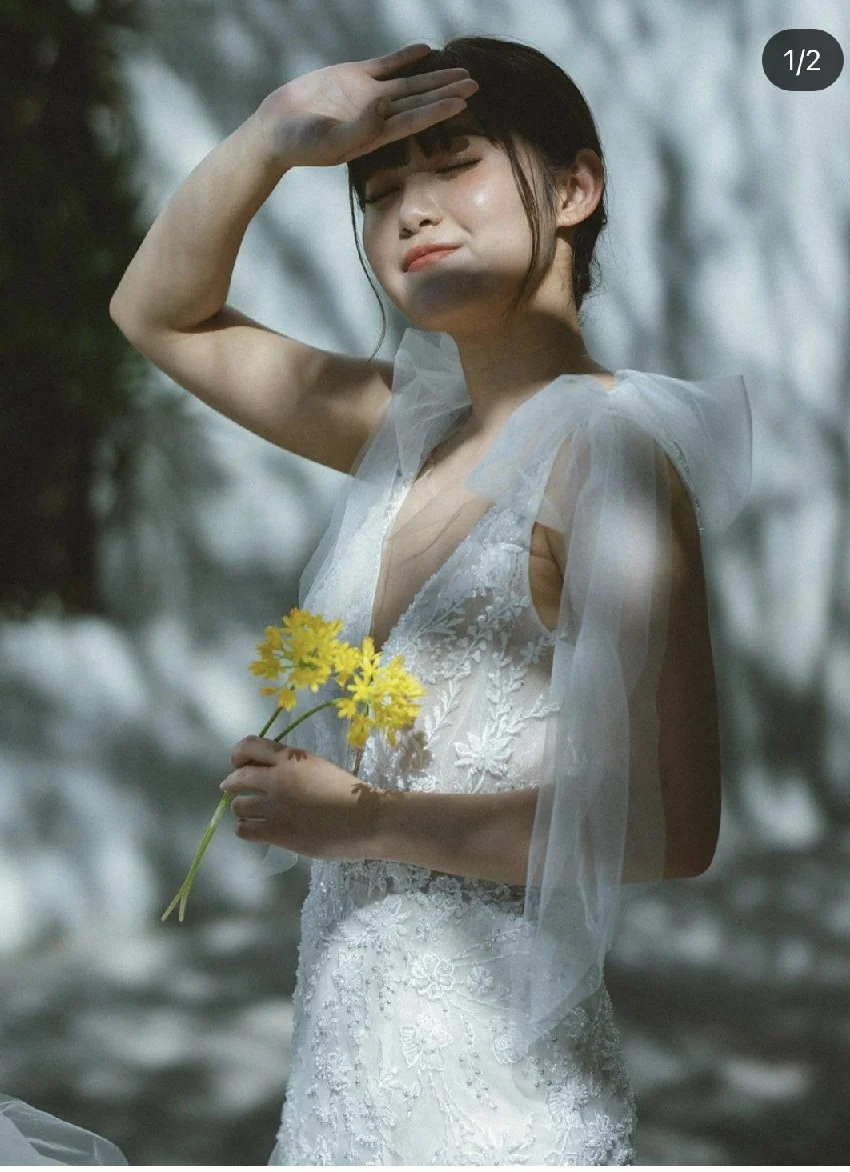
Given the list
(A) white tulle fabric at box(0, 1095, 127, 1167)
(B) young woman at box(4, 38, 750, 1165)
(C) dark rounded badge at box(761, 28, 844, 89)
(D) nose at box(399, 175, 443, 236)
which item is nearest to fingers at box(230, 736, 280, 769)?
(B) young woman at box(4, 38, 750, 1165)

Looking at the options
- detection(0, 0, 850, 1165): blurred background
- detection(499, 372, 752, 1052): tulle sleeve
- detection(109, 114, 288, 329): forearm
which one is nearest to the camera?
detection(499, 372, 752, 1052): tulle sleeve

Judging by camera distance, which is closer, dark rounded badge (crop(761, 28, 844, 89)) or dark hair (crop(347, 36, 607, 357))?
dark hair (crop(347, 36, 607, 357))

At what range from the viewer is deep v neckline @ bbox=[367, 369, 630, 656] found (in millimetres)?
1123

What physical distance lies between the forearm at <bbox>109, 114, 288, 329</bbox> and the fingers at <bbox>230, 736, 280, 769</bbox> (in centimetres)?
47

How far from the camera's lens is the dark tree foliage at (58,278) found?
3039 mm

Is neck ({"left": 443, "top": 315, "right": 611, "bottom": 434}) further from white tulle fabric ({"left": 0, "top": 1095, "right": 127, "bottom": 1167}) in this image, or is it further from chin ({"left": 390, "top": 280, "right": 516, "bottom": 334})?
white tulle fabric ({"left": 0, "top": 1095, "right": 127, "bottom": 1167})

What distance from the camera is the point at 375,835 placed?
108cm

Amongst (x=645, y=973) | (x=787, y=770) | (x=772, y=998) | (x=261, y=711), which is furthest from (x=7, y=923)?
(x=787, y=770)

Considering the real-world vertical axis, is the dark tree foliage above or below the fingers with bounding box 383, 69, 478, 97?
above

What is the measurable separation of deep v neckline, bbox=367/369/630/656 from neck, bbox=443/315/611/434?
1 cm

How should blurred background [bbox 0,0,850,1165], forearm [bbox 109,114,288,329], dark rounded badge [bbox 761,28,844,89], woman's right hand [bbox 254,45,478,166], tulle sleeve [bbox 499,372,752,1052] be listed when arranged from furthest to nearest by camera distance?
blurred background [bbox 0,0,850,1165]
dark rounded badge [bbox 761,28,844,89]
forearm [bbox 109,114,288,329]
woman's right hand [bbox 254,45,478,166]
tulle sleeve [bbox 499,372,752,1052]

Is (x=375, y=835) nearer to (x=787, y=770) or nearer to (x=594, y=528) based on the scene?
(x=594, y=528)

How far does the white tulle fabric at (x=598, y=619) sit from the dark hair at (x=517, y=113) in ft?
0.53

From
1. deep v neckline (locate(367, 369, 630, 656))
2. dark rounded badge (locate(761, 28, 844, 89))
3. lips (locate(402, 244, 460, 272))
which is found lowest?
deep v neckline (locate(367, 369, 630, 656))
